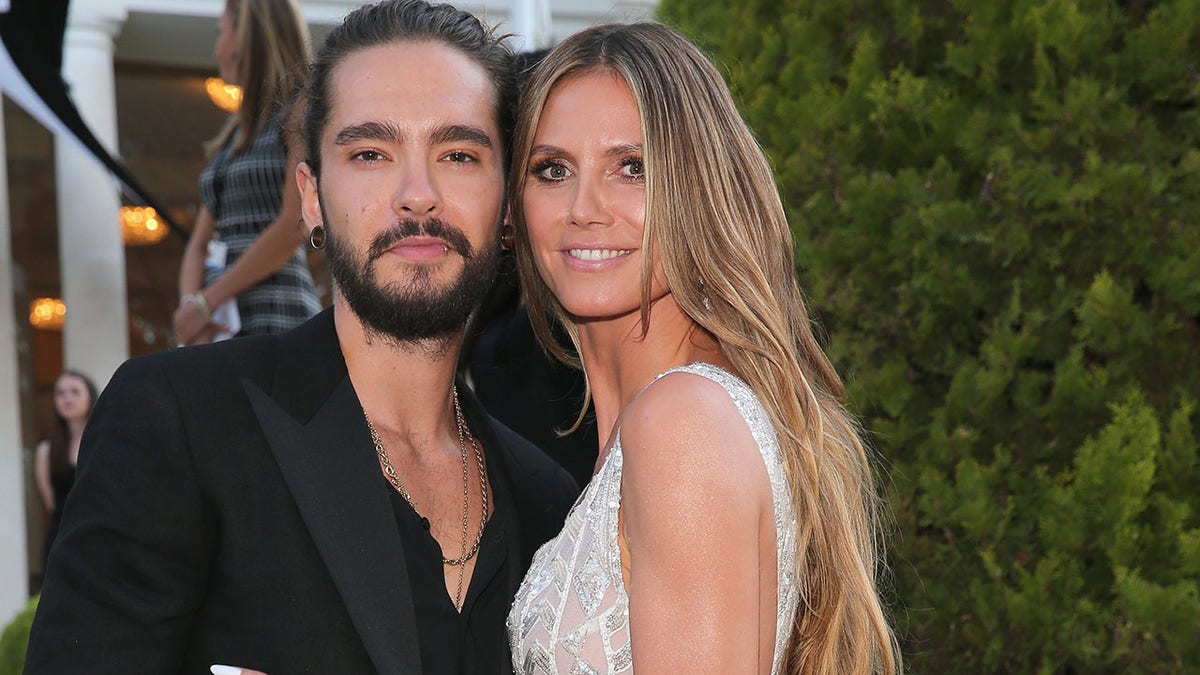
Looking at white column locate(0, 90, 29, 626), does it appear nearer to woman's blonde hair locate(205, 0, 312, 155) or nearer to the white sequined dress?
woman's blonde hair locate(205, 0, 312, 155)

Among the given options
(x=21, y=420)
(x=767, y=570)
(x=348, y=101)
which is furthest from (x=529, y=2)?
(x=21, y=420)

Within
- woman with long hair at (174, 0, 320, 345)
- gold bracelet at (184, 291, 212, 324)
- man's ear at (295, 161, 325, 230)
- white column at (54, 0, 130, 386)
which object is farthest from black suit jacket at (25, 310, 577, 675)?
white column at (54, 0, 130, 386)

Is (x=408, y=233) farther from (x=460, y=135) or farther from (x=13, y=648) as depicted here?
(x=13, y=648)

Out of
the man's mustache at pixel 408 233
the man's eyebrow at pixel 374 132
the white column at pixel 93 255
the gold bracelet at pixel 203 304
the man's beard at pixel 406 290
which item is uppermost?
the man's eyebrow at pixel 374 132

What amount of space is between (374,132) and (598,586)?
94 centimetres

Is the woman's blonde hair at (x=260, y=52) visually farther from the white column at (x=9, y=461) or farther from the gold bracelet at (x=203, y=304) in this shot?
the white column at (x=9, y=461)

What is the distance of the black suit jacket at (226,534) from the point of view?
6.34 feet

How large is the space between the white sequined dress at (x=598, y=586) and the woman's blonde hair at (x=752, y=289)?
0.05 m

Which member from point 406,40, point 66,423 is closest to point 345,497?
point 406,40

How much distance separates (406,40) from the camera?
256 centimetres

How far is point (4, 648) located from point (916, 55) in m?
4.50

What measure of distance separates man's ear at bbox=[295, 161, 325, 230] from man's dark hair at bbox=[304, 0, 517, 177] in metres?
0.02

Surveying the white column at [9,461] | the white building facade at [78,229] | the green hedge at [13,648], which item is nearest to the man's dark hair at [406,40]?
the green hedge at [13,648]

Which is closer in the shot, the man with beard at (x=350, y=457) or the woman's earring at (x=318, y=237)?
the man with beard at (x=350, y=457)
